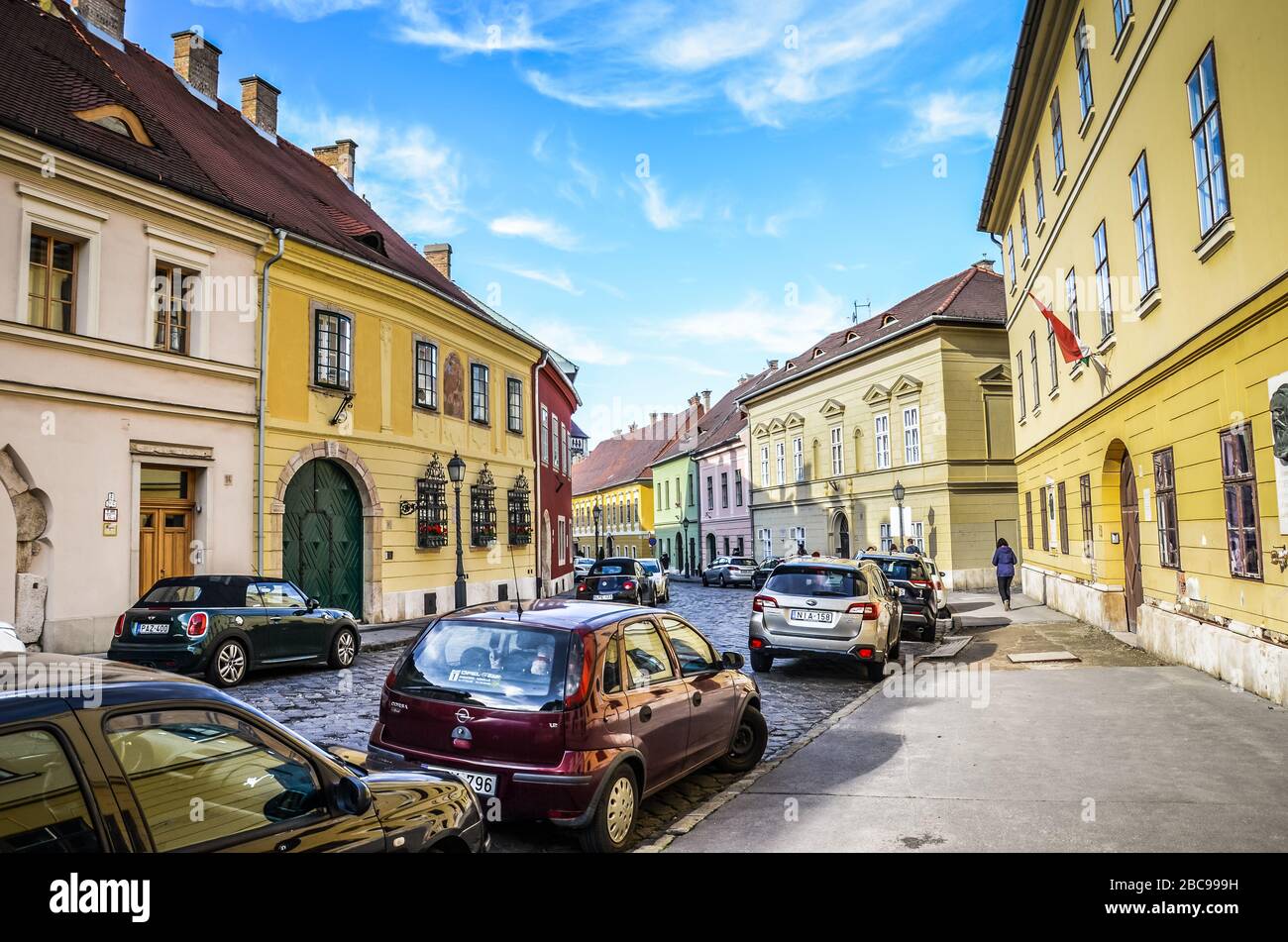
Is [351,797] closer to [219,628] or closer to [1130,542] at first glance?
[219,628]

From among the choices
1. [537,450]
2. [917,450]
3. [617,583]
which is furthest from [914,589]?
[917,450]

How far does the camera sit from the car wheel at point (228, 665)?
11898 mm

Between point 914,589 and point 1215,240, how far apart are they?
9.14m

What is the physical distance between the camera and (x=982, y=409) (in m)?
35.4

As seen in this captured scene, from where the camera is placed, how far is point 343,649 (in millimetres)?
14336

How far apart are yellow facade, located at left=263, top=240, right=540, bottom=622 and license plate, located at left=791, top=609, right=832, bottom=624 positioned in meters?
11.0

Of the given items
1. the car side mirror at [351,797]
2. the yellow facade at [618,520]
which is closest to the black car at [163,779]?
the car side mirror at [351,797]

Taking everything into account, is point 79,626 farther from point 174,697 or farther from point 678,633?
point 174,697

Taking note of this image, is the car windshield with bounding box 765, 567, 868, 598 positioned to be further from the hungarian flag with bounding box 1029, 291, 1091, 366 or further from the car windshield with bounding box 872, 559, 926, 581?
the hungarian flag with bounding box 1029, 291, 1091, 366

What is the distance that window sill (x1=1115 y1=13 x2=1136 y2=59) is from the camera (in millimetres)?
12914

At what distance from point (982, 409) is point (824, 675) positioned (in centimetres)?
2470
